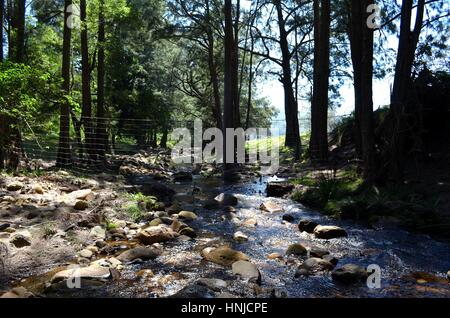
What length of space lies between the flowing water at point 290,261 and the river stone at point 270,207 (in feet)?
1.29

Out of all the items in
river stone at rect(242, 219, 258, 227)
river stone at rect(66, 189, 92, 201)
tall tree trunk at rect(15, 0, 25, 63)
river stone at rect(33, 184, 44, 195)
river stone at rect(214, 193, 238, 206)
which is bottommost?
river stone at rect(242, 219, 258, 227)

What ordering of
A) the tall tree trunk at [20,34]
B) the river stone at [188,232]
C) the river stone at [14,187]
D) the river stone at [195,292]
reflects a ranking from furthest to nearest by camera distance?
the tall tree trunk at [20,34] → the river stone at [14,187] → the river stone at [188,232] → the river stone at [195,292]

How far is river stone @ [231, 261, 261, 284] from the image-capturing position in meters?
4.08

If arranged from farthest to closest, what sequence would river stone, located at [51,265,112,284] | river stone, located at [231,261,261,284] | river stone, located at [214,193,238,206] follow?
river stone, located at [214,193,238,206] < river stone, located at [231,261,261,284] < river stone, located at [51,265,112,284]

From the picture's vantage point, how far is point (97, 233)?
18.4 ft

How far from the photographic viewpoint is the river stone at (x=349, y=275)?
4027 mm

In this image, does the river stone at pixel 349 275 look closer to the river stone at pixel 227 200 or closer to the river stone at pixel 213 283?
the river stone at pixel 213 283

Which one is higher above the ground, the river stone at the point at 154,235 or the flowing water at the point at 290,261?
the river stone at the point at 154,235

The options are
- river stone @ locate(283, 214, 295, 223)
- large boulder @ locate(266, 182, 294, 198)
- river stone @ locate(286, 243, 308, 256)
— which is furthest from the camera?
large boulder @ locate(266, 182, 294, 198)

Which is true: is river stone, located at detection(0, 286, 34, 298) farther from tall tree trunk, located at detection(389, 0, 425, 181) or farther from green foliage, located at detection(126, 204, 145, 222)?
tall tree trunk, located at detection(389, 0, 425, 181)

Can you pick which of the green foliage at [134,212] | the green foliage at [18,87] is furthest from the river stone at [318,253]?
the green foliage at [18,87]

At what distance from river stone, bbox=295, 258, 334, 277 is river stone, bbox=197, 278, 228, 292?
878mm

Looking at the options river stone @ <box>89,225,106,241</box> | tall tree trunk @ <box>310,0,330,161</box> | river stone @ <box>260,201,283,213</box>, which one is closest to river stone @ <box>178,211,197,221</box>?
river stone @ <box>260,201,283,213</box>
